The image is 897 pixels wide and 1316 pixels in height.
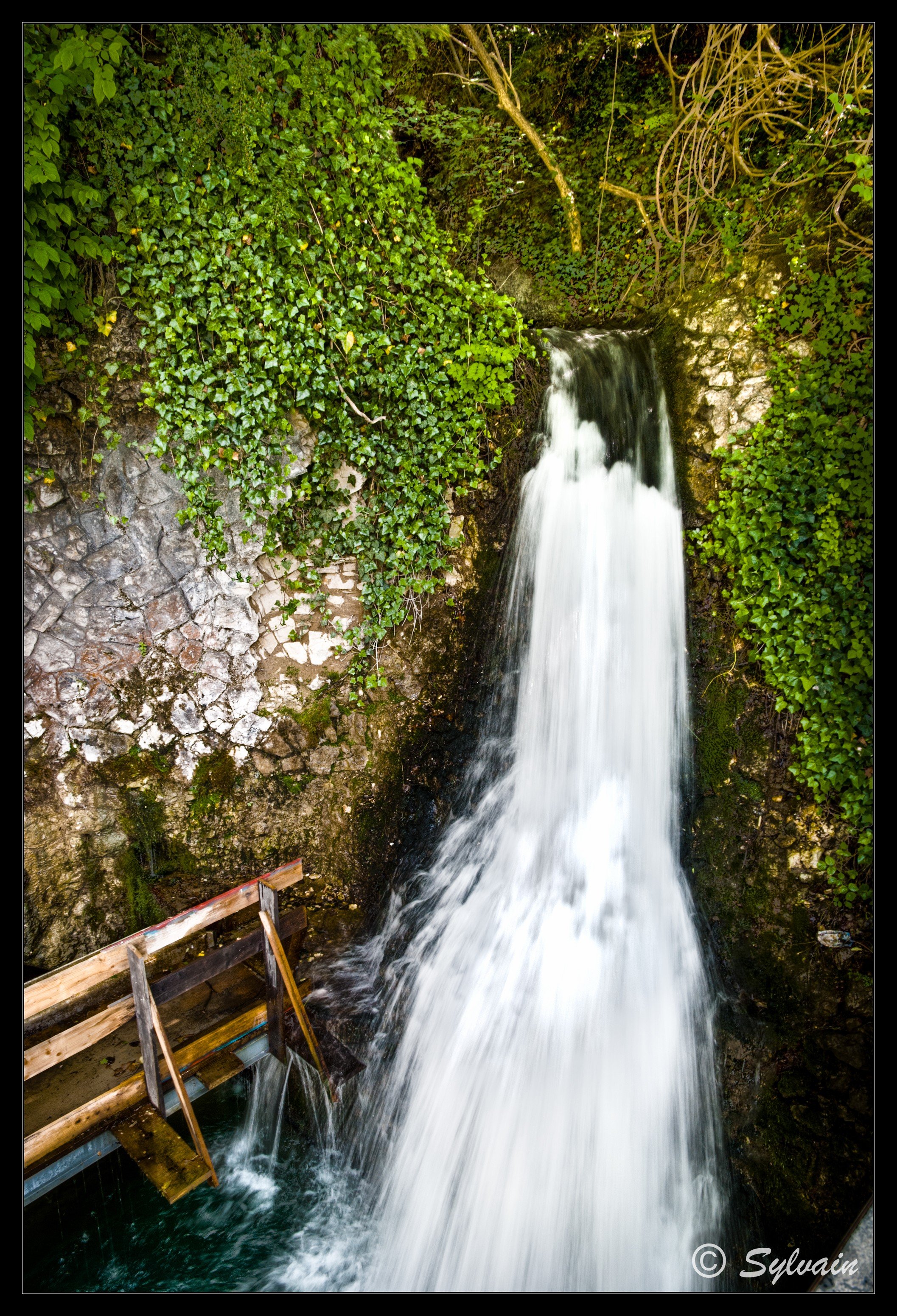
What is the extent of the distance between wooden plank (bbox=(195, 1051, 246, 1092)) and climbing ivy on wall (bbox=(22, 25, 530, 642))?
3287 millimetres

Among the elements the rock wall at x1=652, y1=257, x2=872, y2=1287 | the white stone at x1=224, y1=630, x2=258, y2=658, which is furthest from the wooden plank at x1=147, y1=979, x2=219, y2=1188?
the rock wall at x1=652, y1=257, x2=872, y2=1287

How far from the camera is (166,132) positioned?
12.6 ft

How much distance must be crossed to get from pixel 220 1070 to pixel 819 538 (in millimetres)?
5566

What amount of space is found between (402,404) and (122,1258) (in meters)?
5.98

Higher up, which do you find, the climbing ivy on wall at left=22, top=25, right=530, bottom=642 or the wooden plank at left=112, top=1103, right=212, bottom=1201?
the climbing ivy on wall at left=22, top=25, right=530, bottom=642

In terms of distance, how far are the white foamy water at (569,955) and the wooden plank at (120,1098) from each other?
1005 mm

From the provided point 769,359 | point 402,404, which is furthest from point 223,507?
point 769,359

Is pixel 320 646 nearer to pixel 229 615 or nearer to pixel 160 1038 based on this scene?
pixel 229 615

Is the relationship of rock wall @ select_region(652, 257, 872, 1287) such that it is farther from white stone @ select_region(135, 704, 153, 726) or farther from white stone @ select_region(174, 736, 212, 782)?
white stone @ select_region(135, 704, 153, 726)

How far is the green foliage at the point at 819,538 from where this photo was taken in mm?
3936

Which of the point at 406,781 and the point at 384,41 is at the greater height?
the point at 384,41

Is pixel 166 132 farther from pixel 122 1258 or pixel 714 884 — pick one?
pixel 122 1258

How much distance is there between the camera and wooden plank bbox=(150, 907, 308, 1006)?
3.80 metres

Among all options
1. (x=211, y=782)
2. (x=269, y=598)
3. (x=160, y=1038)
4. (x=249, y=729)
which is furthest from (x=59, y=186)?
(x=160, y=1038)
